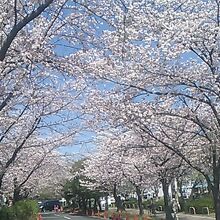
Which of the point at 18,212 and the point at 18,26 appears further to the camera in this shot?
the point at 18,212

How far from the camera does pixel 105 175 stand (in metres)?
36.7

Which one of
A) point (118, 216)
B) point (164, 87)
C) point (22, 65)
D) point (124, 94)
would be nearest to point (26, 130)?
point (124, 94)

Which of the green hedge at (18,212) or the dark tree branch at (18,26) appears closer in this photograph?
the dark tree branch at (18,26)

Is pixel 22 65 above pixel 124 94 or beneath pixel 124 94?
beneath

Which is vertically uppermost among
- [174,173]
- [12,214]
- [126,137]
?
[126,137]

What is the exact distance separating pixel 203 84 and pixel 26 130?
22.4 ft

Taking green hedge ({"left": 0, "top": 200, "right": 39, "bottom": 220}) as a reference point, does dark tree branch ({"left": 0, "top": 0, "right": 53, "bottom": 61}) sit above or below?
above

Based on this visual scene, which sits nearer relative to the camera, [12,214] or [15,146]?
[15,146]

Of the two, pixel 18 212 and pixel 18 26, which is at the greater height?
pixel 18 26

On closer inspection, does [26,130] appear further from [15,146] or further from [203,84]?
[203,84]

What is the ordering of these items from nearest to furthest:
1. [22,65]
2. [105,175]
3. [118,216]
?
[22,65] → [118,216] → [105,175]

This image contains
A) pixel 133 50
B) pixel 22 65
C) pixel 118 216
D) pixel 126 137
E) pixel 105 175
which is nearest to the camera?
pixel 22 65

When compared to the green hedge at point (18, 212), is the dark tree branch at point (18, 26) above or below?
above

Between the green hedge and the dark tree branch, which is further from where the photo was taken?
the green hedge
